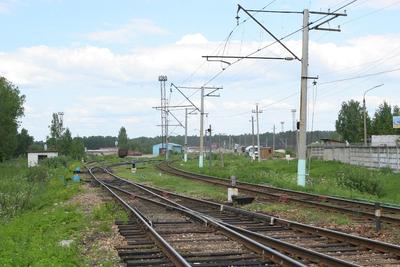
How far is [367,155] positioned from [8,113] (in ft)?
184

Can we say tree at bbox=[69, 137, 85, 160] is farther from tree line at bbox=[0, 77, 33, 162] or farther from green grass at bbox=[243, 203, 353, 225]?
green grass at bbox=[243, 203, 353, 225]

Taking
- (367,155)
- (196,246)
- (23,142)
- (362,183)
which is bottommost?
(196,246)

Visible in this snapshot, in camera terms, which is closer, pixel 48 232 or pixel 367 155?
pixel 48 232

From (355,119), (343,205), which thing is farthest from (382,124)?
(343,205)

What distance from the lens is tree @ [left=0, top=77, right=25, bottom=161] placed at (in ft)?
272

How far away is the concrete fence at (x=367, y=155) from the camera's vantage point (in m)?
41.6

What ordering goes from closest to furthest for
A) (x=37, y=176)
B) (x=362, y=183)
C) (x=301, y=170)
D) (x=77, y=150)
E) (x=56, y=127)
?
(x=301, y=170) < (x=362, y=183) < (x=37, y=176) < (x=77, y=150) < (x=56, y=127)

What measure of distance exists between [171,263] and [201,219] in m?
5.18

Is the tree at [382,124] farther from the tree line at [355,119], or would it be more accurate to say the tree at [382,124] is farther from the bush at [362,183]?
the bush at [362,183]

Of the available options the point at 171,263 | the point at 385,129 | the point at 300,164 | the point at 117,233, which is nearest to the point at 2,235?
the point at 117,233

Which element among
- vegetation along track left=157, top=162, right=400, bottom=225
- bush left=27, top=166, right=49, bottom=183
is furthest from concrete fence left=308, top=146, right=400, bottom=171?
bush left=27, top=166, right=49, bottom=183

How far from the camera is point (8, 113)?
8406 centimetres

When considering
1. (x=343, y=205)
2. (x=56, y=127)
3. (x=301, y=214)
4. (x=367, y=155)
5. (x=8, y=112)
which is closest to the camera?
(x=301, y=214)

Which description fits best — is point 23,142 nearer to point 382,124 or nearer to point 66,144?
point 66,144
